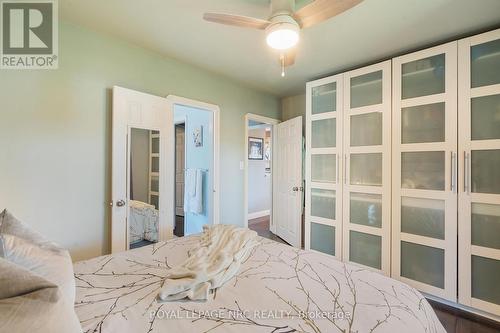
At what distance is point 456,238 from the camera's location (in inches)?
83.0

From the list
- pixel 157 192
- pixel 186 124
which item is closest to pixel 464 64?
pixel 157 192

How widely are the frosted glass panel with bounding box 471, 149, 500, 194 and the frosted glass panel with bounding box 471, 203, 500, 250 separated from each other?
5.9 inches

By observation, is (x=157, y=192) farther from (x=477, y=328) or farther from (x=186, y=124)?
(x=477, y=328)

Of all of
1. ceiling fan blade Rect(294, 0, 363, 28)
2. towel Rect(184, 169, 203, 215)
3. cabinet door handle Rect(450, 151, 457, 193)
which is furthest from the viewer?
towel Rect(184, 169, 203, 215)

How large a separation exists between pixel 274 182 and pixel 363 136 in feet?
6.21

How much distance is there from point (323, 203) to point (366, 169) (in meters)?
0.71

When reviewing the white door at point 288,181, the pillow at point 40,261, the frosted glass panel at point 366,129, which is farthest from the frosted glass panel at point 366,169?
the pillow at point 40,261

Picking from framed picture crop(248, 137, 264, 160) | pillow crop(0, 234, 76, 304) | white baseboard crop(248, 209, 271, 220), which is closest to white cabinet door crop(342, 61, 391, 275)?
pillow crop(0, 234, 76, 304)

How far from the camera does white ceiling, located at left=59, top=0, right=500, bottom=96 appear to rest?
179 cm

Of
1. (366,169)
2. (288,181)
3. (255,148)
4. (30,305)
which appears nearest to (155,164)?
(30,305)

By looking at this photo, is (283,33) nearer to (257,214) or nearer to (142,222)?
(142,222)

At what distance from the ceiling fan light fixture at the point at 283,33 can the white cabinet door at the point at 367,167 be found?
1.54 meters

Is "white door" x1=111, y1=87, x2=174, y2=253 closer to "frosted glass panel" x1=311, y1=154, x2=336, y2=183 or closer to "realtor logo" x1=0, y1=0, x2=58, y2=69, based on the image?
"realtor logo" x1=0, y1=0, x2=58, y2=69

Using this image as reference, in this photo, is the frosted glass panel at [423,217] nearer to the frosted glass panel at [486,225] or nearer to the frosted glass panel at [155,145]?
the frosted glass panel at [486,225]
